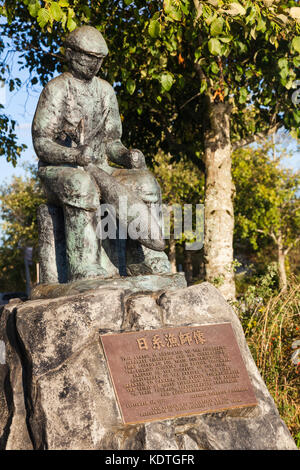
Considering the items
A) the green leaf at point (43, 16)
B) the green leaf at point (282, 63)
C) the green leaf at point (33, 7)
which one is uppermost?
the green leaf at point (33, 7)

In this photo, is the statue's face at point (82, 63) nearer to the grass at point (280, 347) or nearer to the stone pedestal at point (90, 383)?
the stone pedestal at point (90, 383)

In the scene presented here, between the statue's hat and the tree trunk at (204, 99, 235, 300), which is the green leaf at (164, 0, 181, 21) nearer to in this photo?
Result: the statue's hat

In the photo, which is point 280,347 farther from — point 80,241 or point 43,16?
point 43,16

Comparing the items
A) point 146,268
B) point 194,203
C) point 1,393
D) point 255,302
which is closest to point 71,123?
point 146,268

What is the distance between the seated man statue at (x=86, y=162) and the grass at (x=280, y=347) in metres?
1.63

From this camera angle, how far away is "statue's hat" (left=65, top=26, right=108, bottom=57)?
4.68 meters

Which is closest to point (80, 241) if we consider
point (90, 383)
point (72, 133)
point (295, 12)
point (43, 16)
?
point (72, 133)

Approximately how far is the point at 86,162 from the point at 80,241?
0.62 meters

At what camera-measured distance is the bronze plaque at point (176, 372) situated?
359 cm

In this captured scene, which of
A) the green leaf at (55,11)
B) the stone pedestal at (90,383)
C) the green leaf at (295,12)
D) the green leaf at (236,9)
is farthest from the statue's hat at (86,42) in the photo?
the green leaf at (295,12)

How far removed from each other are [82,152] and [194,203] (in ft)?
47.9

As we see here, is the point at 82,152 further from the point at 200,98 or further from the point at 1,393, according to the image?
the point at 200,98

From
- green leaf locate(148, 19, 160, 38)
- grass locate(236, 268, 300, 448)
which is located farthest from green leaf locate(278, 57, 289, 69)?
grass locate(236, 268, 300, 448)

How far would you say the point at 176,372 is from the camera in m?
3.78
